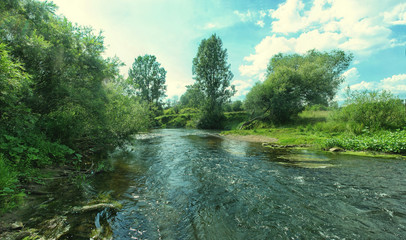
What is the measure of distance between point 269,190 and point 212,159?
5.41 meters

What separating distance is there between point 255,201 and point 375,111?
17.6 meters

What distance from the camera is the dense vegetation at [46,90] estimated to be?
5.18 meters

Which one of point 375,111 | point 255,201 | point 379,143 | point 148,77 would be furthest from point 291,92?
point 148,77

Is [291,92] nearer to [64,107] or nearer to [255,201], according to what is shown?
[255,201]

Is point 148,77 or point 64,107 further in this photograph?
point 148,77

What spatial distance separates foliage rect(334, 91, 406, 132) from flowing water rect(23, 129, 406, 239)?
7.83m

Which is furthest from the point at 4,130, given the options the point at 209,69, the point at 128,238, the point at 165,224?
the point at 209,69

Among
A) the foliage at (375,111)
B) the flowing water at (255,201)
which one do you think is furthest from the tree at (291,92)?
the flowing water at (255,201)

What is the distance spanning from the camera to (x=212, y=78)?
1766 inches

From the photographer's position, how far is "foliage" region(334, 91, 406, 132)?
14.5 m

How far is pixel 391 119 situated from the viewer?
14.6 metres

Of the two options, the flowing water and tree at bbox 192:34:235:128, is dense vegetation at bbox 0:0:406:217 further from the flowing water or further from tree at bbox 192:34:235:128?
tree at bbox 192:34:235:128

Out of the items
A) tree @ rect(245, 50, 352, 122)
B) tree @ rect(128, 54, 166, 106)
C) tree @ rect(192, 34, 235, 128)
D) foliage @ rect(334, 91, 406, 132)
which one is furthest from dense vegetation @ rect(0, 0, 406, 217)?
tree @ rect(128, 54, 166, 106)

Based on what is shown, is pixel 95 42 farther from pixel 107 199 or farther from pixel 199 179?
pixel 199 179
